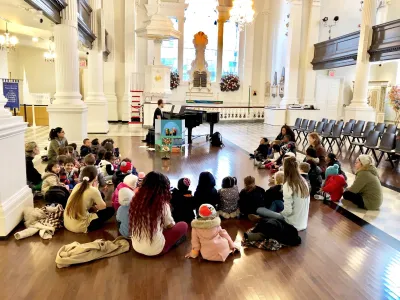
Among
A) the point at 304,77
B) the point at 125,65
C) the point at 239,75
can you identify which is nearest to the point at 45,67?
the point at 125,65

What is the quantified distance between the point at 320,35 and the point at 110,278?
1700cm

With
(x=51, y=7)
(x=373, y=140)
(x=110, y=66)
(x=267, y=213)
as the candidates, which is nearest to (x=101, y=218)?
(x=267, y=213)

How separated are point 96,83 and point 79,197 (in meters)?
9.22

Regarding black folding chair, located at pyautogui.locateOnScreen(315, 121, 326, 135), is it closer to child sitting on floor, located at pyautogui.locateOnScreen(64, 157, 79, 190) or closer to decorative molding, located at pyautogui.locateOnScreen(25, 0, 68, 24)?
child sitting on floor, located at pyautogui.locateOnScreen(64, 157, 79, 190)

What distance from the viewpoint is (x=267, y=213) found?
4.16 metres

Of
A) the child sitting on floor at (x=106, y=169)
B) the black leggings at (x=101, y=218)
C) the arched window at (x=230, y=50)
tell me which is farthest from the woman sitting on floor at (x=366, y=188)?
the arched window at (x=230, y=50)

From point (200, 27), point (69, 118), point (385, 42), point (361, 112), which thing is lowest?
point (69, 118)

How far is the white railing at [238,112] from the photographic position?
18281 millimetres

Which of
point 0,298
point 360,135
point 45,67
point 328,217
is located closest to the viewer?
point 0,298

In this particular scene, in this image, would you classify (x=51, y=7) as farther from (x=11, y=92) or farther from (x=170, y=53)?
(x=170, y=53)

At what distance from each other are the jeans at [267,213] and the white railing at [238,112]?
13982 mm

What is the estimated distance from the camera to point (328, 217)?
15.3ft

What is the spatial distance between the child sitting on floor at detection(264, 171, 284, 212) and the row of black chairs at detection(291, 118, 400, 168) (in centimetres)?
418

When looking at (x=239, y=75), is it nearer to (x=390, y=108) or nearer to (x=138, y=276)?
(x=390, y=108)
